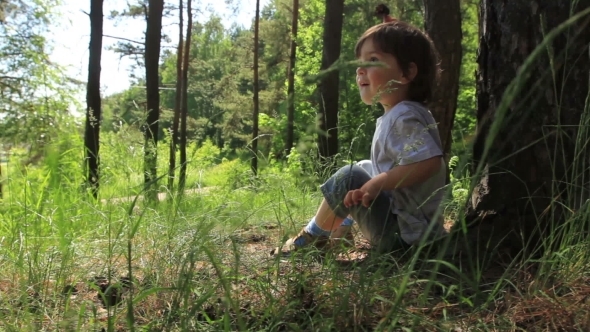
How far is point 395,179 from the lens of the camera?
5.82 feet

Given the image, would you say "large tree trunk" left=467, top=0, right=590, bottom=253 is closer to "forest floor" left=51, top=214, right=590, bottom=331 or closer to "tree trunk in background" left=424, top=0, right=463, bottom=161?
"forest floor" left=51, top=214, right=590, bottom=331

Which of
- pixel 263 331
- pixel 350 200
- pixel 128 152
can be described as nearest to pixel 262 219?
pixel 128 152

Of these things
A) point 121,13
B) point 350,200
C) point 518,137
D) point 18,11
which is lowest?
point 350,200

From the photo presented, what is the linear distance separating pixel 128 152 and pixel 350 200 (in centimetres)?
139

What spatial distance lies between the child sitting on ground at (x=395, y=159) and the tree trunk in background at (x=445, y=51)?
205 centimetres

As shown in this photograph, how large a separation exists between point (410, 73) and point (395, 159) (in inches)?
16.3

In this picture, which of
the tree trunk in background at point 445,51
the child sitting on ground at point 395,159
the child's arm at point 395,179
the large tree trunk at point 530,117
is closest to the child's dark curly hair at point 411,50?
the child sitting on ground at point 395,159

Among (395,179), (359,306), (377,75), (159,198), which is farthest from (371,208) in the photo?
(159,198)

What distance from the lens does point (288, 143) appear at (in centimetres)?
1431

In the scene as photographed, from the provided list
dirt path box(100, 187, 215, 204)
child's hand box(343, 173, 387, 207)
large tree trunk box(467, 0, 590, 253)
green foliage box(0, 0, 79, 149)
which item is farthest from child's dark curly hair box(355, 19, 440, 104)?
→ green foliage box(0, 0, 79, 149)

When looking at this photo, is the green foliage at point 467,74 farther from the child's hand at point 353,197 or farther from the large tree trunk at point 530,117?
the child's hand at point 353,197

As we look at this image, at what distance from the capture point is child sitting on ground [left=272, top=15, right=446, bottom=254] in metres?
1.83

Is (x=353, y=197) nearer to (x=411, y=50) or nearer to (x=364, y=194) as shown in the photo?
(x=364, y=194)

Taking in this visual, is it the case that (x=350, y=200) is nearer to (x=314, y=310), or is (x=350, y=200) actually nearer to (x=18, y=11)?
(x=314, y=310)
